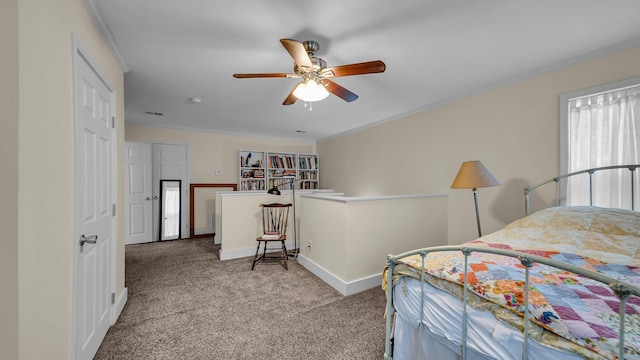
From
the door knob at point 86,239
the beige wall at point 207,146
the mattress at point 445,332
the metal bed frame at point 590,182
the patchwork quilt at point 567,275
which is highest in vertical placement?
the beige wall at point 207,146

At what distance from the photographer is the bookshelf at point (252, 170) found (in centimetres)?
550

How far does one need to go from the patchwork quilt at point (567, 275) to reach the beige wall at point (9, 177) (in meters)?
1.66

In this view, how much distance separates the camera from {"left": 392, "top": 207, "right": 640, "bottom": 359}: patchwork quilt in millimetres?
791

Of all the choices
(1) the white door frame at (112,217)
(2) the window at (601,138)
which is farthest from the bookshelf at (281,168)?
(2) the window at (601,138)

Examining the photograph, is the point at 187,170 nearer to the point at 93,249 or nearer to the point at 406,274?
the point at 93,249

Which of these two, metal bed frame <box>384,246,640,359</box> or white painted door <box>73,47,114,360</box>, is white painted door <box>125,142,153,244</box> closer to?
white painted door <box>73,47,114,360</box>

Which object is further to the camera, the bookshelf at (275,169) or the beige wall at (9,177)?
the bookshelf at (275,169)

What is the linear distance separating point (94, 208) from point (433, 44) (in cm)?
279

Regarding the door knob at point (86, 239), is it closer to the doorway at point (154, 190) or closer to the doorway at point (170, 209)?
the doorway at point (154, 190)

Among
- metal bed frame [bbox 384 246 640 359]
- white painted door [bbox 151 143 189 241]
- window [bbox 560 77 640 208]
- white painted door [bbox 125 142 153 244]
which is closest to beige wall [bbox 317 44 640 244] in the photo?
window [bbox 560 77 640 208]

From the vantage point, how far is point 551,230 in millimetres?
1889

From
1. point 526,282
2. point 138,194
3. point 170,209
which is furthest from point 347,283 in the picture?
point 138,194

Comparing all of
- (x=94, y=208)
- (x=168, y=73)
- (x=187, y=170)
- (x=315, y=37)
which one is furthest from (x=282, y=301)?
(x=187, y=170)

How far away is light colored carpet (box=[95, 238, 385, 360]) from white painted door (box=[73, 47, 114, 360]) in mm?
291
